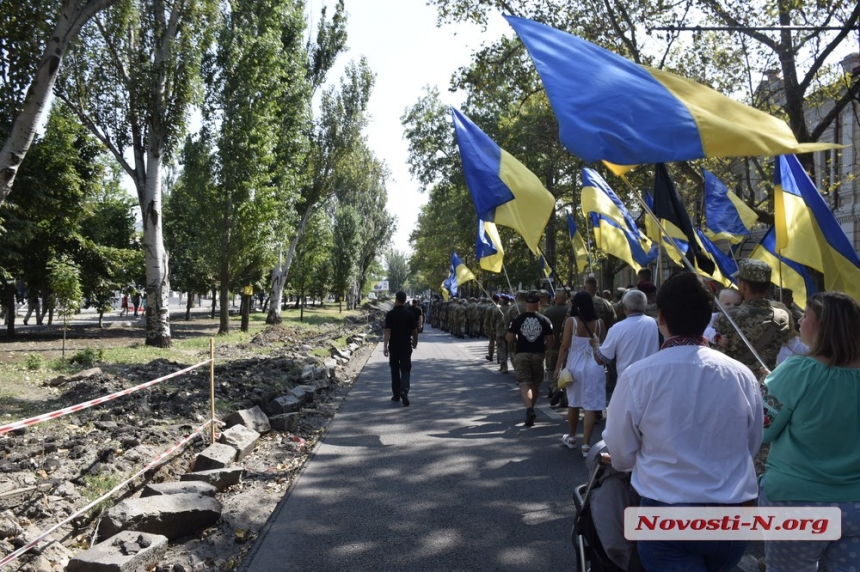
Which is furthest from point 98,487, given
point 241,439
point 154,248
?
point 154,248

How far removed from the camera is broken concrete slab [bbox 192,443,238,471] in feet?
21.1

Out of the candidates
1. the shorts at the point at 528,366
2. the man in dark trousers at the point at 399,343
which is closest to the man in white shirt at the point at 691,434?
the shorts at the point at 528,366

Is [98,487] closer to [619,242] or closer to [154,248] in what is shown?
[619,242]

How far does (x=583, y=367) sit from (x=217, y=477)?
4038 millimetres

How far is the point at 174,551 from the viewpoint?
15.4 ft

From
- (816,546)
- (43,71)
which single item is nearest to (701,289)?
(816,546)

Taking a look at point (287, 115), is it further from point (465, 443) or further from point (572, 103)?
point (572, 103)

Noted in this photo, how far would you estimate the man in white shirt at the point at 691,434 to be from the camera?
230 cm

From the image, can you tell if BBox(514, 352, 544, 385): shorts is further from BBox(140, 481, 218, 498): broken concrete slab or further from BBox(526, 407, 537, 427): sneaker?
BBox(140, 481, 218, 498): broken concrete slab

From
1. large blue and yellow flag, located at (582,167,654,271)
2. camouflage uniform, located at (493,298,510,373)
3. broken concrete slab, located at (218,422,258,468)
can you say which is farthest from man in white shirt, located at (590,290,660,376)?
camouflage uniform, located at (493,298,510,373)

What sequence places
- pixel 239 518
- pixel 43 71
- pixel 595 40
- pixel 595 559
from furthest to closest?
1. pixel 595 40
2. pixel 43 71
3. pixel 239 518
4. pixel 595 559

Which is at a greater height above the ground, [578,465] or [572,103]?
[572,103]

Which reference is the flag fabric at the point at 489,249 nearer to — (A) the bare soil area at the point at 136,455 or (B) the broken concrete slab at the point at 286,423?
(A) the bare soil area at the point at 136,455

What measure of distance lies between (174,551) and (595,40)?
1573 centimetres
